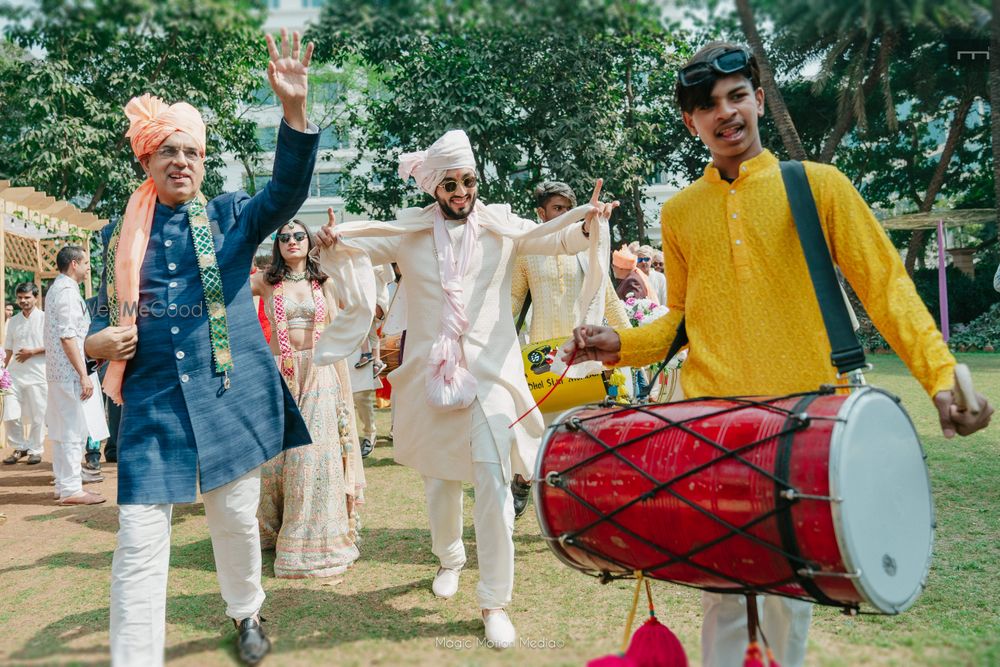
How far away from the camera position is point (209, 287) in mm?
3086

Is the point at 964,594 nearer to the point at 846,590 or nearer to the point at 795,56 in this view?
the point at 846,590

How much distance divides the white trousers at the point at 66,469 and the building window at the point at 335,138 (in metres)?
14.6

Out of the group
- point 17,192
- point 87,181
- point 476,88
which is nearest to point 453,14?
point 17,192

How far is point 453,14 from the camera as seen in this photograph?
348 cm

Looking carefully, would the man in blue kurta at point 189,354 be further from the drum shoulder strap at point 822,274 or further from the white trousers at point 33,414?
the white trousers at point 33,414

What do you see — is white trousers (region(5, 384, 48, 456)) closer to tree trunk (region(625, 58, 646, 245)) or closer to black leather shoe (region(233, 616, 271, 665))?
black leather shoe (region(233, 616, 271, 665))

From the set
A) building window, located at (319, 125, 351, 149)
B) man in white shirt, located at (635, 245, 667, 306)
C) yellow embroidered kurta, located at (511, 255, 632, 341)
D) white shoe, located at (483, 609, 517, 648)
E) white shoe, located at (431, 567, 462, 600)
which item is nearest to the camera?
white shoe, located at (483, 609, 517, 648)

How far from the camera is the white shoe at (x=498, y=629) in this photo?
321 cm

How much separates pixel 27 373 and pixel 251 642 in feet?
24.0

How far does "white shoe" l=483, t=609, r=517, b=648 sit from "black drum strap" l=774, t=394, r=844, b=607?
162 cm

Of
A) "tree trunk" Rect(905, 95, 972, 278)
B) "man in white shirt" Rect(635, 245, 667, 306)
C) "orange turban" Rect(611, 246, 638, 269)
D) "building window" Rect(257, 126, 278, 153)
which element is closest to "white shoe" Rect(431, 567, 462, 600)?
"orange turban" Rect(611, 246, 638, 269)

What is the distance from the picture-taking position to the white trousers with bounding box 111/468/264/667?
2.74 meters

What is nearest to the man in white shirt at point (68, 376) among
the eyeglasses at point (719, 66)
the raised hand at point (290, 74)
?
the raised hand at point (290, 74)

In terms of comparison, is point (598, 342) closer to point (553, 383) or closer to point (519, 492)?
point (553, 383)
